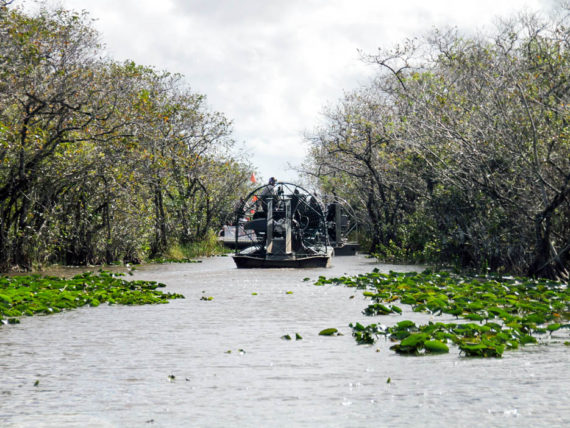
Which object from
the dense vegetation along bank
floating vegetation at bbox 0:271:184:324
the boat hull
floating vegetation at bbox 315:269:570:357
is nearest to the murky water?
floating vegetation at bbox 315:269:570:357

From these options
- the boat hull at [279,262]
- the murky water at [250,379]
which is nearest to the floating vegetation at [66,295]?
the murky water at [250,379]

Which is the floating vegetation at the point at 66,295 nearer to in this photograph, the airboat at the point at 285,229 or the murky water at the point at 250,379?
the murky water at the point at 250,379

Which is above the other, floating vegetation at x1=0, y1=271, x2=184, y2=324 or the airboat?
the airboat

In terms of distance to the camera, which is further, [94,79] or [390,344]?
[94,79]

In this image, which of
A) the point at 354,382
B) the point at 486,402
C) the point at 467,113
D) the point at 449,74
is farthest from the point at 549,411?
the point at 449,74

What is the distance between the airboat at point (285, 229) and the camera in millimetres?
27344

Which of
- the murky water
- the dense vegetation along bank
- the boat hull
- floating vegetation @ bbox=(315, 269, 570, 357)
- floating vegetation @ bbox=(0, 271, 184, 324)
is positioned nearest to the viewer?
the murky water

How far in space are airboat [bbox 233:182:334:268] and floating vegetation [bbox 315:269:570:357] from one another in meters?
7.15

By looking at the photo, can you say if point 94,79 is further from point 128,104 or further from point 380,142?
point 380,142

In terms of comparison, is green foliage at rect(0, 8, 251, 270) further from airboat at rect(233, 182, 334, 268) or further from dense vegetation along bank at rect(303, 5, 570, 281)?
dense vegetation along bank at rect(303, 5, 570, 281)

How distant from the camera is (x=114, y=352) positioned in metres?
9.49

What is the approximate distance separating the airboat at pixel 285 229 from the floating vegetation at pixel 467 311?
715 cm

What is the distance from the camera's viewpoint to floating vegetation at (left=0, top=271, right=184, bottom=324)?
13.3m

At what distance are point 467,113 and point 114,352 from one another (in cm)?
1534
